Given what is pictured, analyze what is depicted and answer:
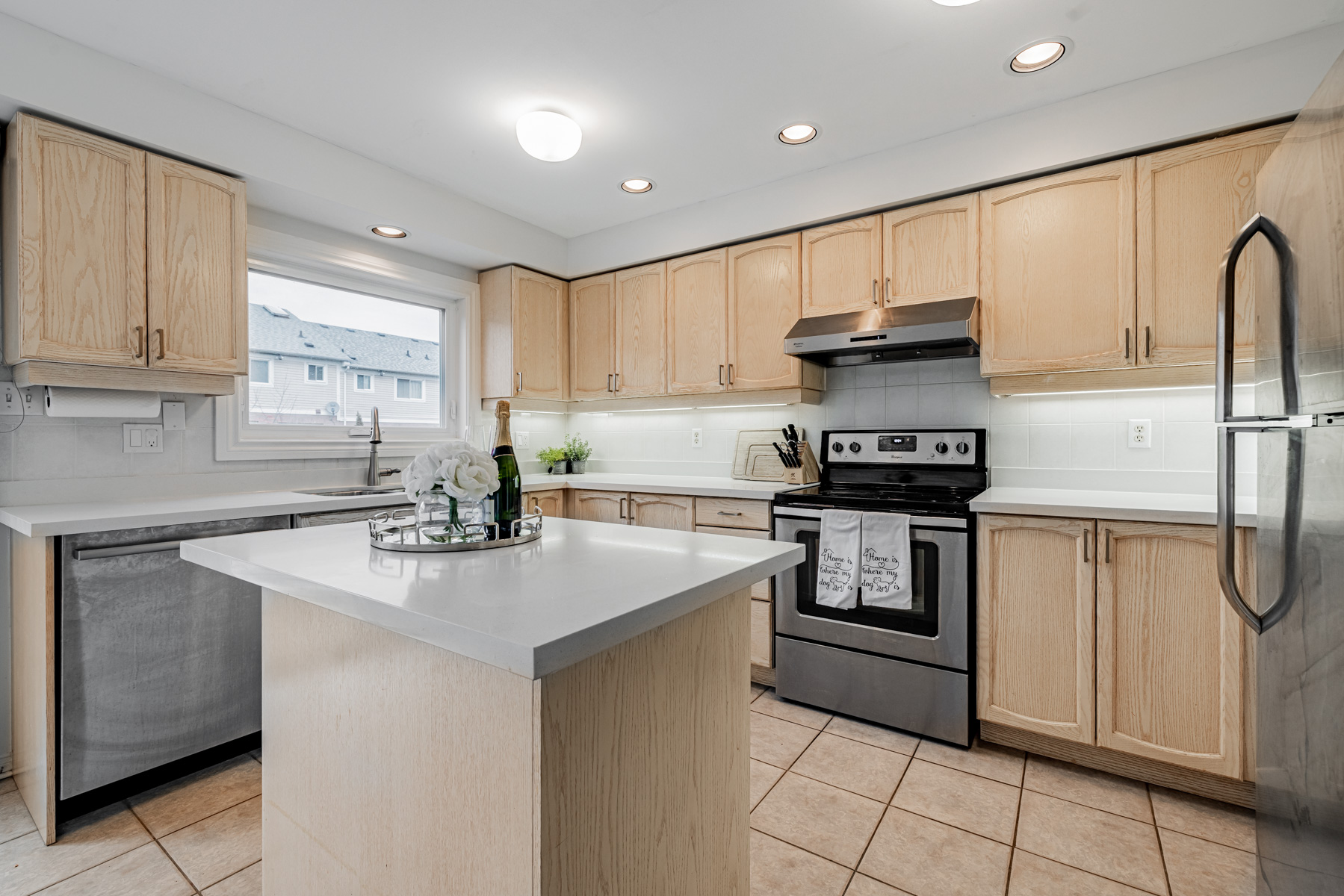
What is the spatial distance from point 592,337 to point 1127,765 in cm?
314

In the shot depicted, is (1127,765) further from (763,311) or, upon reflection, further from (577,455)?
(577,455)

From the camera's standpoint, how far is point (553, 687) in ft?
2.78

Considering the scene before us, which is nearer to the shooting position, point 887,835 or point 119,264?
point 887,835

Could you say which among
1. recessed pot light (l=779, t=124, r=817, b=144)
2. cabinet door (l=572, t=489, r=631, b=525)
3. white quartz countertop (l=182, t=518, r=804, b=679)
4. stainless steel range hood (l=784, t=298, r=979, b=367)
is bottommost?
cabinet door (l=572, t=489, r=631, b=525)

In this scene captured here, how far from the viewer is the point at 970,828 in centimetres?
185

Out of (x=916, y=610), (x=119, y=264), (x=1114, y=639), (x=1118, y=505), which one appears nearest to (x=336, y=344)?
(x=119, y=264)

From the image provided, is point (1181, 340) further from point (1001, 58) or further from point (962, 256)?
point (1001, 58)


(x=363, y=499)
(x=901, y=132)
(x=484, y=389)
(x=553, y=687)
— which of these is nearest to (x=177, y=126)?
(x=363, y=499)

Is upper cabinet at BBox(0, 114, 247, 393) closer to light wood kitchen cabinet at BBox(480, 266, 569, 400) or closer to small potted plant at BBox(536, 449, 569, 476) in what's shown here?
light wood kitchen cabinet at BBox(480, 266, 569, 400)

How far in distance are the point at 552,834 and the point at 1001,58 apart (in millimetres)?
2516

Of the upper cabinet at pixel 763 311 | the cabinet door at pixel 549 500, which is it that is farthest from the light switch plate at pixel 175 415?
the upper cabinet at pixel 763 311

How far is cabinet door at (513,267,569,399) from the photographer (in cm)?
358

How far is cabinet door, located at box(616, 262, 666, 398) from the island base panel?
238 centimetres

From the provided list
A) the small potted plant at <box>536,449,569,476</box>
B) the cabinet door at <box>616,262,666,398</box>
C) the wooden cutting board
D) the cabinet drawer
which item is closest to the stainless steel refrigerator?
the cabinet drawer
